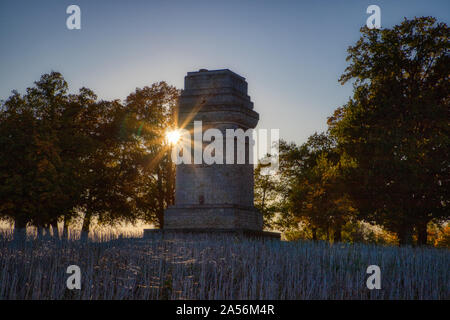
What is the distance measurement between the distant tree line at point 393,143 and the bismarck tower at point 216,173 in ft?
20.4

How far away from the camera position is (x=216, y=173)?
72.3 ft

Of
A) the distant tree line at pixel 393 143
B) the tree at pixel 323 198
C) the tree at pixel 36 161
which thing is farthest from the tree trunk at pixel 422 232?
the tree at pixel 36 161

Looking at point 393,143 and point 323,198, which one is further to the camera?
point 323,198

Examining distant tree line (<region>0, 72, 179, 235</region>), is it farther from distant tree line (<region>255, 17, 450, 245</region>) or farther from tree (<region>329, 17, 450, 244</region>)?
tree (<region>329, 17, 450, 244</region>)

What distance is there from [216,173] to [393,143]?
32.1 ft

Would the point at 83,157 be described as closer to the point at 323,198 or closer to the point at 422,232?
the point at 323,198

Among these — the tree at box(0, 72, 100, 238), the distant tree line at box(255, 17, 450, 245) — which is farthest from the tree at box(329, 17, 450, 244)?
the tree at box(0, 72, 100, 238)

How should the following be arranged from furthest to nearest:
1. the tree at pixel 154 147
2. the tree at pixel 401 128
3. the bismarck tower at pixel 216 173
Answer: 1. the tree at pixel 154 147
2. the tree at pixel 401 128
3. the bismarck tower at pixel 216 173

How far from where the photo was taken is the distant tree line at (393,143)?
25.0 metres

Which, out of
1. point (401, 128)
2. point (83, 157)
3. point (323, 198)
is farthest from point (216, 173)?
point (83, 157)

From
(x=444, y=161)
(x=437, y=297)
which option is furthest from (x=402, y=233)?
(x=437, y=297)

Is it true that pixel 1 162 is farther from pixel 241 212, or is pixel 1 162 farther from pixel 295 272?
pixel 295 272

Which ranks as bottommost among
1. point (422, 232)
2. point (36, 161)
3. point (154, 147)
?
point (422, 232)

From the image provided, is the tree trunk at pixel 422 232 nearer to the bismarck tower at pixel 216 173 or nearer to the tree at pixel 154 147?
the bismarck tower at pixel 216 173
